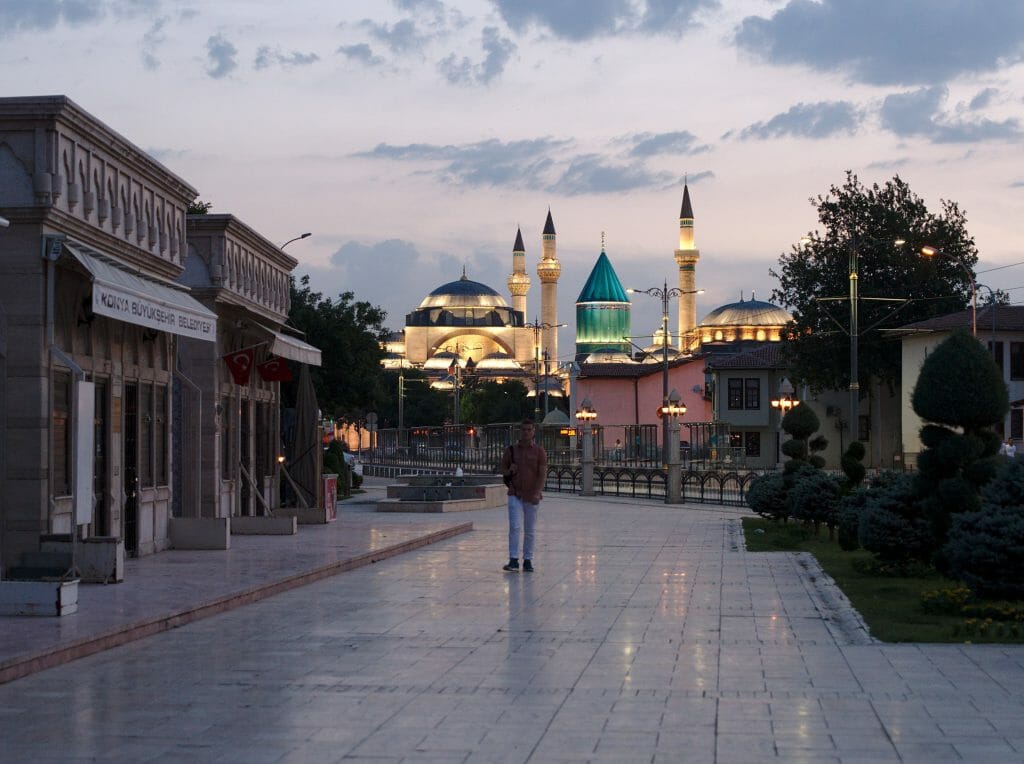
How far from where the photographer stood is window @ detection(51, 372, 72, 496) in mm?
15023

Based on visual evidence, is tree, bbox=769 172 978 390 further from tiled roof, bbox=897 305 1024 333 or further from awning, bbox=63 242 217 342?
awning, bbox=63 242 217 342

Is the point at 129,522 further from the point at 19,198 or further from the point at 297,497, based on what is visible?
A: the point at 297,497

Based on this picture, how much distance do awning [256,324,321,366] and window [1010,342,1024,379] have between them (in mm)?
39343

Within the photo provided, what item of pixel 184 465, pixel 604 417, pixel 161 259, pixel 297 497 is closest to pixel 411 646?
pixel 161 259

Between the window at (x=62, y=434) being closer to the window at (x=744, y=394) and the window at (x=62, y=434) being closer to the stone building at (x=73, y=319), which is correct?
the stone building at (x=73, y=319)

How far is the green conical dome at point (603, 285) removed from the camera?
167875 mm

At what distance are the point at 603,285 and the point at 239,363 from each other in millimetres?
146328

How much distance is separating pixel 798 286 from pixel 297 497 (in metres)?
39.9

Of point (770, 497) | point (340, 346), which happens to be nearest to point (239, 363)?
point (770, 497)

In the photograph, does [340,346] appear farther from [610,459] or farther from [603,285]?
[603,285]

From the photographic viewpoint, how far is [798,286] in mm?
63000

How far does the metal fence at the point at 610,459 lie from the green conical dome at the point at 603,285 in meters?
104

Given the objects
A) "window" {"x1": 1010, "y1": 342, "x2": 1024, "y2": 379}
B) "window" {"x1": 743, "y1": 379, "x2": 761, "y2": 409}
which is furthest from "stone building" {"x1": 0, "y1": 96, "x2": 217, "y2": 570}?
"window" {"x1": 743, "y1": 379, "x2": 761, "y2": 409}

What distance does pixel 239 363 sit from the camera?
22.6 m
